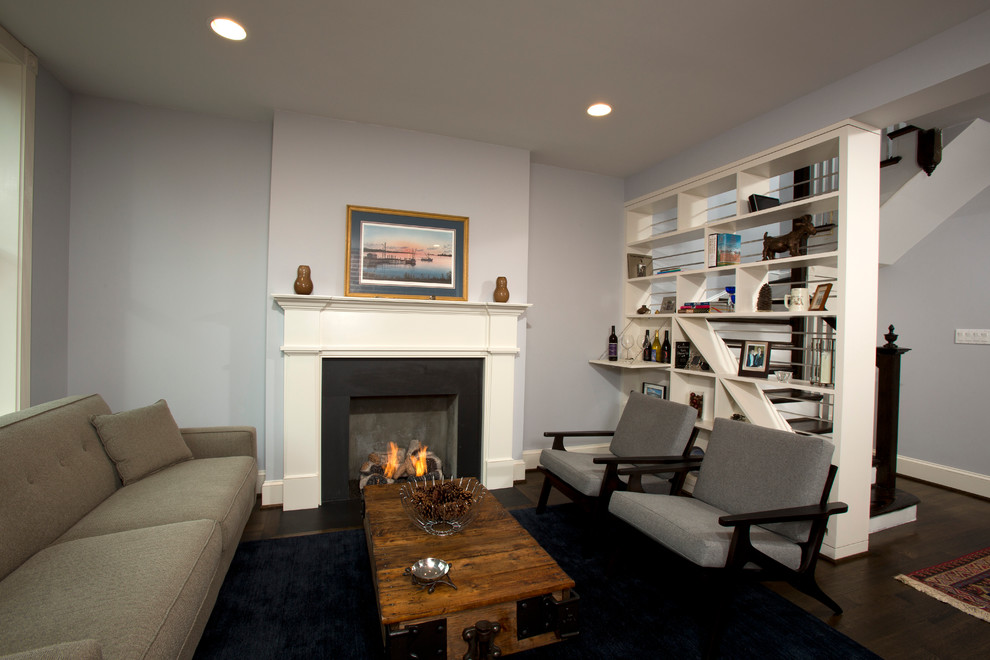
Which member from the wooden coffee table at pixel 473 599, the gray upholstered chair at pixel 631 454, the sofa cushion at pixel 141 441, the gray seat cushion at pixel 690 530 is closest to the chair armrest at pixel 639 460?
the gray upholstered chair at pixel 631 454

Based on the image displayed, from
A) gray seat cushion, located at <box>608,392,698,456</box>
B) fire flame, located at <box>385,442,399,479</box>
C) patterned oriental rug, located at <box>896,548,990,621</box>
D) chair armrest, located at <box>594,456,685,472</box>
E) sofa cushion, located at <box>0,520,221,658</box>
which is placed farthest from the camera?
fire flame, located at <box>385,442,399,479</box>

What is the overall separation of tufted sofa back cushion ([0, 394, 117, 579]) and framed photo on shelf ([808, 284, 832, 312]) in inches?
147

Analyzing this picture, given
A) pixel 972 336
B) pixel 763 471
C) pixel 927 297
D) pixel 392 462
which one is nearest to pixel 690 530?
pixel 763 471

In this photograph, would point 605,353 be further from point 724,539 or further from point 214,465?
point 214,465

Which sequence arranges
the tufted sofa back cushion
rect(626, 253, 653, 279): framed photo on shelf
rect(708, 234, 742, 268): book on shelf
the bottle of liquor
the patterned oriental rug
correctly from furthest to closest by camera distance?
1. rect(626, 253, 653, 279): framed photo on shelf
2. the bottle of liquor
3. rect(708, 234, 742, 268): book on shelf
4. the patterned oriental rug
5. the tufted sofa back cushion

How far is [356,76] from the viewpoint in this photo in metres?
2.73

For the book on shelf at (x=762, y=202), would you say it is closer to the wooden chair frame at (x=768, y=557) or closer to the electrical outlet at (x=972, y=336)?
the wooden chair frame at (x=768, y=557)

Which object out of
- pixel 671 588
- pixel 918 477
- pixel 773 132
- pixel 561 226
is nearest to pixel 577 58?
pixel 773 132

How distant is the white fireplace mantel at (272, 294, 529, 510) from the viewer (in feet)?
10.3

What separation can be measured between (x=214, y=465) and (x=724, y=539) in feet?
8.29

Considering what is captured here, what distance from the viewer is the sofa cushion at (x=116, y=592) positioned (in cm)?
117

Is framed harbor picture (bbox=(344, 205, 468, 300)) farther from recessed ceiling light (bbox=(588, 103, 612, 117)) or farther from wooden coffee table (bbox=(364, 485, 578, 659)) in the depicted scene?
wooden coffee table (bbox=(364, 485, 578, 659))

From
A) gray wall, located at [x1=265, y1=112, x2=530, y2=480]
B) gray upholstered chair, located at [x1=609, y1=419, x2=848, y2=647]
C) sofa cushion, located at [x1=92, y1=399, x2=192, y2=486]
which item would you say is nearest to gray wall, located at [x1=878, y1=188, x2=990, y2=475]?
gray upholstered chair, located at [x1=609, y1=419, x2=848, y2=647]

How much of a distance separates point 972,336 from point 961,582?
2.26 m
